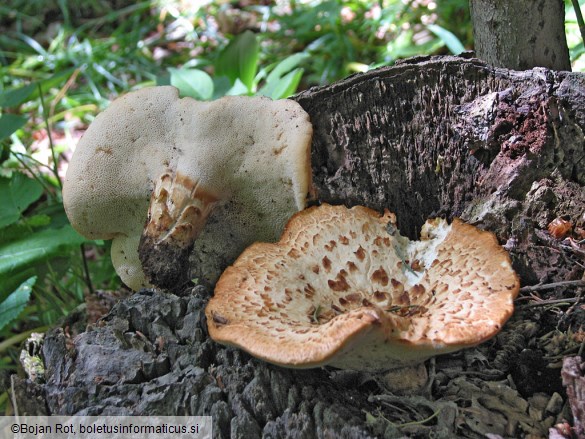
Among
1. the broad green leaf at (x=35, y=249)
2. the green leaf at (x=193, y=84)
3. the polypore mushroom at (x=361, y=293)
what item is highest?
the green leaf at (x=193, y=84)

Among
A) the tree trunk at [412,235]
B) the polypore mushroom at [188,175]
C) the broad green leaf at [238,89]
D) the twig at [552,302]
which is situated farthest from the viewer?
the broad green leaf at [238,89]

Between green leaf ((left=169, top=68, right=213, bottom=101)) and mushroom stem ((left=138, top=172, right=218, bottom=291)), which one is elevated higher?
green leaf ((left=169, top=68, right=213, bottom=101))

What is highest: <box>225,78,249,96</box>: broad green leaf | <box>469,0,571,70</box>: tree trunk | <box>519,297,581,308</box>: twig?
<box>469,0,571,70</box>: tree trunk

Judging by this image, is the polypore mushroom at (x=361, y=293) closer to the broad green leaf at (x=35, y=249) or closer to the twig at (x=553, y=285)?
the twig at (x=553, y=285)

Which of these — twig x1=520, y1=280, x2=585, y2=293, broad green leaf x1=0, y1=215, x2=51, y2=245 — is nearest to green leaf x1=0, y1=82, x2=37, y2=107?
broad green leaf x1=0, y1=215, x2=51, y2=245

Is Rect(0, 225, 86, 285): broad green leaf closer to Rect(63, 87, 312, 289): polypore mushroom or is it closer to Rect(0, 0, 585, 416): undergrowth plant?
Rect(0, 0, 585, 416): undergrowth plant

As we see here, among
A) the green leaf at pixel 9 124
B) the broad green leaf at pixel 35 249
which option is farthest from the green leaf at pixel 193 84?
the broad green leaf at pixel 35 249

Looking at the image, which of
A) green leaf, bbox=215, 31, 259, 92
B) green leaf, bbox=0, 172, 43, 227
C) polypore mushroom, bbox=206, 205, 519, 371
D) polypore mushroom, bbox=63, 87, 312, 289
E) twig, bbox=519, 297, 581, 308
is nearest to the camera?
polypore mushroom, bbox=206, 205, 519, 371

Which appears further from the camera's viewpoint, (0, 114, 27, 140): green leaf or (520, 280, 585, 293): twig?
(0, 114, 27, 140): green leaf
